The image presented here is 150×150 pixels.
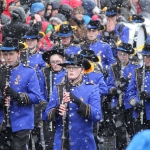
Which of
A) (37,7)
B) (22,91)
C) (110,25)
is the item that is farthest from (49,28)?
(22,91)

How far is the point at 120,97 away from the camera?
9.83 m

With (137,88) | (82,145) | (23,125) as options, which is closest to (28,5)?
(137,88)

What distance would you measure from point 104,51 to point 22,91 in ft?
14.7

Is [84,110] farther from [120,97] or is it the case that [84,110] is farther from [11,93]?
[120,97]

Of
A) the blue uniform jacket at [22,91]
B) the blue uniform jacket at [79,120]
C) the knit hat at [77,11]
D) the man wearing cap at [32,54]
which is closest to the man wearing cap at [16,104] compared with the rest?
the blue uniform jacket at [22,91]

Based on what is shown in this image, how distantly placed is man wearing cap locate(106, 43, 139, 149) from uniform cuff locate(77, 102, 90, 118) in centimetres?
339

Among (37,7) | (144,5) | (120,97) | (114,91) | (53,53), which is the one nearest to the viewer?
(53,53)

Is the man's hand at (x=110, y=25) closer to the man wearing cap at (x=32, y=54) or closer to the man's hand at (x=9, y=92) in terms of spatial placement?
the man wearing cap at (x=32, y=54)

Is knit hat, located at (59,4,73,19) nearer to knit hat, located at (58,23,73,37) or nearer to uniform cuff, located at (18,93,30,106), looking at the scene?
knit hat, located at (58,23,73,37)

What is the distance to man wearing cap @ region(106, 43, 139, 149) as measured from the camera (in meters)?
9.70

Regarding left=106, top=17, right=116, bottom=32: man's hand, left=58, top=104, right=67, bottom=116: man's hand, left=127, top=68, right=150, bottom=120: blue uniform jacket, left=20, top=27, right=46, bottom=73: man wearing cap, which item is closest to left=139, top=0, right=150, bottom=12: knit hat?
left=106, top=17, right=116, bottom=32: man's hand

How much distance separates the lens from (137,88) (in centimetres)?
850

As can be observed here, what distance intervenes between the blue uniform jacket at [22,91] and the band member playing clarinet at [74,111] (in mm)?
886

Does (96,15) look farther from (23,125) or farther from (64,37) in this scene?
(23,125)
